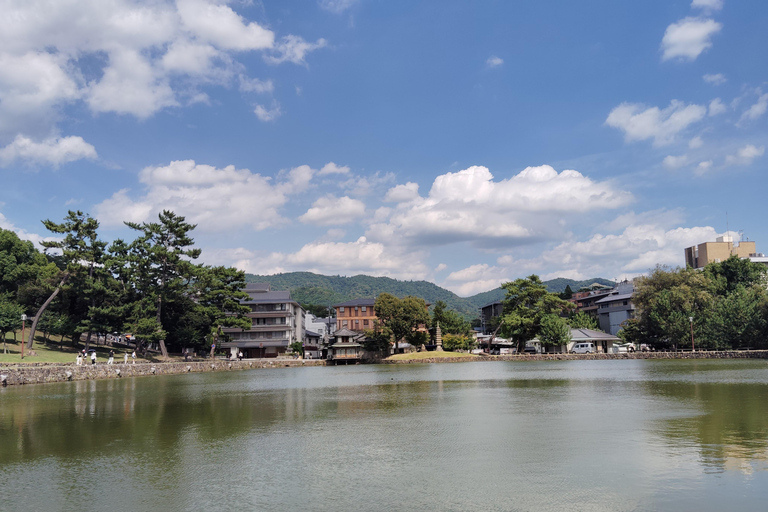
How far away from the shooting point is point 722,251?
10550cm

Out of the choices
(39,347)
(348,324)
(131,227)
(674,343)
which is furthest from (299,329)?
(674,343)

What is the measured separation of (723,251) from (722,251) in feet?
0.67

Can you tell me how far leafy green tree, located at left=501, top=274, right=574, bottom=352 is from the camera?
239 feet

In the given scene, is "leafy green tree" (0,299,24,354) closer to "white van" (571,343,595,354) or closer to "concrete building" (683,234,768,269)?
"white van" (571,343,595,354)

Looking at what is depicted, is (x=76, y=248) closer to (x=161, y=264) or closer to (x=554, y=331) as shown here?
(x=161, y=264)

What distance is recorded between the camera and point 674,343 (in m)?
66.6

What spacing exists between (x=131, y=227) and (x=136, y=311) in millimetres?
12308

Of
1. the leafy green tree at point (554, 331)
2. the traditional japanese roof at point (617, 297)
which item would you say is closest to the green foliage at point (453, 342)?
the leafy green tree at point (554, 331)

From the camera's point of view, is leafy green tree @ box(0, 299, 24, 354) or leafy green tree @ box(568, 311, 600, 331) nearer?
leafy green tree @ box(0, 299, 24, 354)

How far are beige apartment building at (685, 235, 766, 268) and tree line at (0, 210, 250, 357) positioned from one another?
300 feet

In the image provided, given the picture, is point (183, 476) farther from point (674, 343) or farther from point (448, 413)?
point (674, 343)

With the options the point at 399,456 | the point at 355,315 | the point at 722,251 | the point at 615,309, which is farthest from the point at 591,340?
the point at 399,456

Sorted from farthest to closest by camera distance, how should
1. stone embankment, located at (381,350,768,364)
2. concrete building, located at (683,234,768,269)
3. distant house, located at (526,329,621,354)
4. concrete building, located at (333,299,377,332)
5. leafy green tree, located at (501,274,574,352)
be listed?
concrete building, located at (683,234,768,269) → concrete building, located at (333,299,377,332) → distant house, located at (526,329,621,354) → leafy green tree, located at (501,274,574,352) → stone embankment, located at (381,350,768,364)

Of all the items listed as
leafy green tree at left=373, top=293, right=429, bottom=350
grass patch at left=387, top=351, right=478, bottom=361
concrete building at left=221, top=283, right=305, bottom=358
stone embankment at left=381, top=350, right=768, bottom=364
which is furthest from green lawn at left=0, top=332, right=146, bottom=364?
stone embankment at left=381, top=350, right=768, bottom=364
